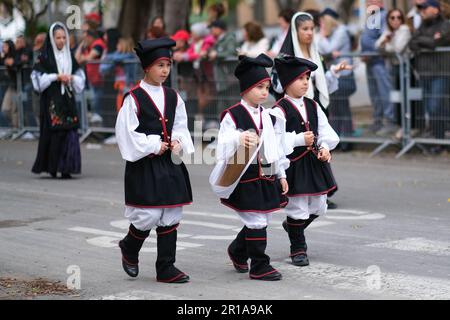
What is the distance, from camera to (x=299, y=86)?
8086 mm

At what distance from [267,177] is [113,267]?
1467mm

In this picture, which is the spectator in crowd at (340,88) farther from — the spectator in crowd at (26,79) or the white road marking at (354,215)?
the spectator in crowd at (26,79)

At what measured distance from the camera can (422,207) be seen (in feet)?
35.6

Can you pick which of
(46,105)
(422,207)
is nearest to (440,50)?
(422,207)

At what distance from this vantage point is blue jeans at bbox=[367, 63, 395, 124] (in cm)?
1503

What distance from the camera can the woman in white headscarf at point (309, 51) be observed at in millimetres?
9695

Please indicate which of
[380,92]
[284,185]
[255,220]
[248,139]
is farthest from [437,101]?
[248,139]

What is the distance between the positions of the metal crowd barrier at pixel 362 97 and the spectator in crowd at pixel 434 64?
0.01 m

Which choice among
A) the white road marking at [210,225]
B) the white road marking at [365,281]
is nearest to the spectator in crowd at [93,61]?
the white road marking at [210,225]

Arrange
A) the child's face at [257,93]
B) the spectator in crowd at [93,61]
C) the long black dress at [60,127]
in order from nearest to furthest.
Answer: the child's face at [257,93] < the long black dress at [60,127] < the spectator in crowd at [93,61]

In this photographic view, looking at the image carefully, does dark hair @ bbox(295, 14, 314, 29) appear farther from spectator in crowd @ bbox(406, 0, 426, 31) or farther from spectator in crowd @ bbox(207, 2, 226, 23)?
spectator in crowd @ bbox(207, 2, 226, 23)

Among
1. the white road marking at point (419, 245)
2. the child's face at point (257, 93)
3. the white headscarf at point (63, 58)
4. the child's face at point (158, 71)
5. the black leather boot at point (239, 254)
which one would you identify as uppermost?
the white headscarf at point (63, 58)

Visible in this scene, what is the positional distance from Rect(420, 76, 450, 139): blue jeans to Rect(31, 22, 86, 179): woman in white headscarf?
15.6 feet

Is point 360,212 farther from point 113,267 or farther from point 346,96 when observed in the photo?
point 346,96
